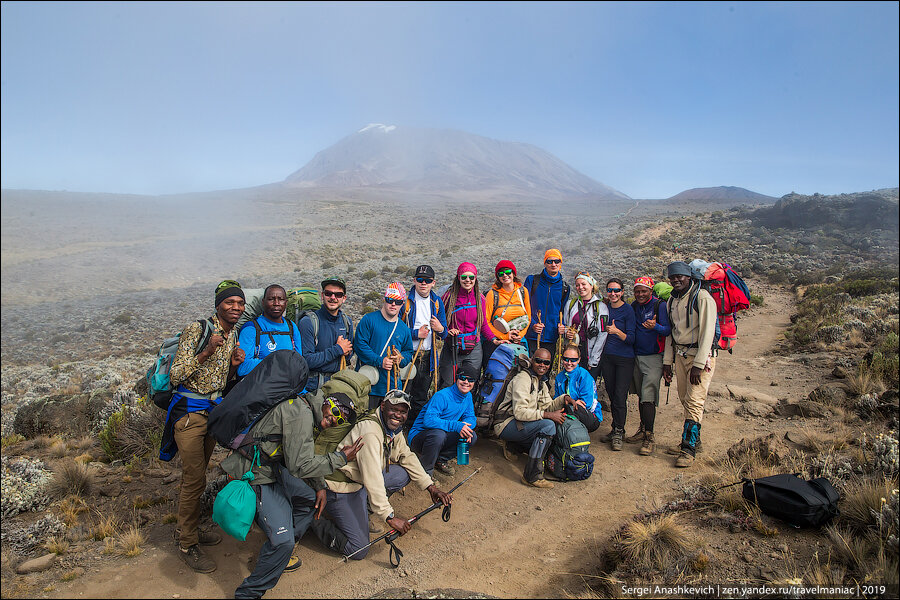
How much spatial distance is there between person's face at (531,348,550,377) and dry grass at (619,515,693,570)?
6.06 ft

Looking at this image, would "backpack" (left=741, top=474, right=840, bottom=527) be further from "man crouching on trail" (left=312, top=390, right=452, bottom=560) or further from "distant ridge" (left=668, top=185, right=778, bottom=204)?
"distant ridge" (left=668, top=185, right=778, bottom=204)

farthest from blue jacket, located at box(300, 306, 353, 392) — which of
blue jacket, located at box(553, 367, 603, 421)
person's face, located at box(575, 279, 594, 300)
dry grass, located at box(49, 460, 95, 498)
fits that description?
dry grass, located at box(49, 460, 95, 498)

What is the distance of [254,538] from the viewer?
4.33m

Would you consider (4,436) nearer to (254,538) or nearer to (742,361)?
(254,538)

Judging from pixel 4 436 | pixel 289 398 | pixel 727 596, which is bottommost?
pixel 4 436

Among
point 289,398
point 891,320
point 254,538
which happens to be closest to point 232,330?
point 289,398

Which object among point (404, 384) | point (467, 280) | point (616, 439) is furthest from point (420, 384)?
point (616, 439)

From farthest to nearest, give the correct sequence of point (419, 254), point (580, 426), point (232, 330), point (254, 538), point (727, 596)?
1. point (419, 254)
2. point (580, 426)
3. point (254, 538)
4. point (232, 330)
5. point (727, 596)

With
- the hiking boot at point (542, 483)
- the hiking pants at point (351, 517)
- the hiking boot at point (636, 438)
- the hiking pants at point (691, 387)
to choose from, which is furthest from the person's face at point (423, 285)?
the hiking boot at point (636, 438)

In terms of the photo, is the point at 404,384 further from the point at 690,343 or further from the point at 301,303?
the point at 690,343

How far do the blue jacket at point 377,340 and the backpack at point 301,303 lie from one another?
0.20 metres

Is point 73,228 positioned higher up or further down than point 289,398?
higher up

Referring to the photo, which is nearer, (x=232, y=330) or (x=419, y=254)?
(x=232, y=330)

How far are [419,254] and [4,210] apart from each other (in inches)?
1910
